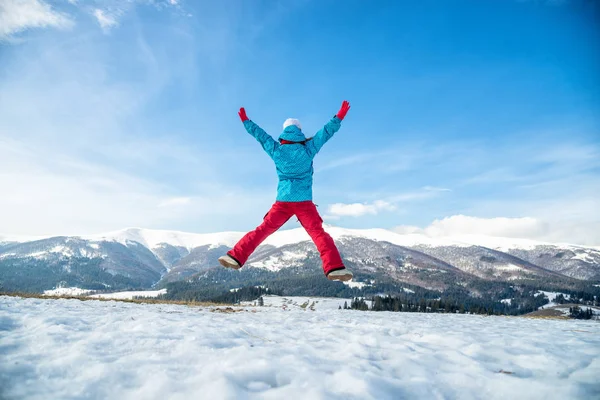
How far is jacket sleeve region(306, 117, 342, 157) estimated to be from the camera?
7525mm

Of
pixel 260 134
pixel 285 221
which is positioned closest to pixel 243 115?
pixel 260 134

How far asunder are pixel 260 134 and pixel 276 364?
581 cm

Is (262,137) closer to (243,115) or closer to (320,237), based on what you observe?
(243,115)

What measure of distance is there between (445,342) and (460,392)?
5.52 ft

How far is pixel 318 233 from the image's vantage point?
708 cm

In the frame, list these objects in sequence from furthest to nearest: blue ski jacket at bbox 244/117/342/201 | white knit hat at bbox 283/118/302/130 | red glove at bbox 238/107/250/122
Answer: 1. red glove at bbox 238/107/250/122
2. white knit hat at bbox 283/118/302/130
3. blue ski jacket at bbox 244/117/342/201

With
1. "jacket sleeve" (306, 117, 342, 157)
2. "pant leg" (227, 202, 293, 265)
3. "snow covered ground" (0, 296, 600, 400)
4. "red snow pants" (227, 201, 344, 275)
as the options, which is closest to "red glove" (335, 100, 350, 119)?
"jacket sleeve" (306, 117, 342, 157)

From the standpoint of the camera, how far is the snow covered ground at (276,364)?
2518 millimetres

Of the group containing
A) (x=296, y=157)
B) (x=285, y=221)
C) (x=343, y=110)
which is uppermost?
(x=343, y=110)

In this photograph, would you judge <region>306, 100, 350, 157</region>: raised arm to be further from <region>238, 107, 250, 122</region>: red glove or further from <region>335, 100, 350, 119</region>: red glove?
<region>238, 107, 250, 122</region>: red glove

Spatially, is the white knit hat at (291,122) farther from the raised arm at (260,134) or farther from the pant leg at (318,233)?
the pant leg at (318,233)

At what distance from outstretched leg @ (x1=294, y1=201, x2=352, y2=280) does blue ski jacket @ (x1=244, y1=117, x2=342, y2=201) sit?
0.83 ft

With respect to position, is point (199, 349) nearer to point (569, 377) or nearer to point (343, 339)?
point (343, 339)

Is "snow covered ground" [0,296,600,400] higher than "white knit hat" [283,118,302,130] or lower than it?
lower
